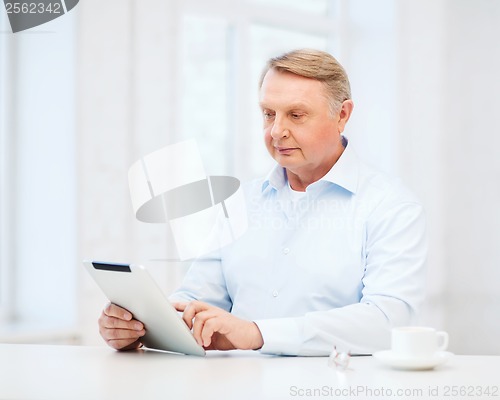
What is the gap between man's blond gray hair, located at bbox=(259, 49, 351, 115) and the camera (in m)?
2.05

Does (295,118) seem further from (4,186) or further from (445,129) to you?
(445,129)

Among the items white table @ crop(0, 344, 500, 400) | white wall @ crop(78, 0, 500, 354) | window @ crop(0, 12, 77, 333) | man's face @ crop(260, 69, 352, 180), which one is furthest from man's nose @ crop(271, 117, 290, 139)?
white wall @ crop(78, 0, 500, 354)

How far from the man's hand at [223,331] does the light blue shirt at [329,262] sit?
0.07 m

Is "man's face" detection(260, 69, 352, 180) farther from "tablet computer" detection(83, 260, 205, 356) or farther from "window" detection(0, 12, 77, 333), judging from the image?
"window" detection(0, 12, 77, 333)

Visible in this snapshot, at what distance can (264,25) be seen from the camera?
164 inches

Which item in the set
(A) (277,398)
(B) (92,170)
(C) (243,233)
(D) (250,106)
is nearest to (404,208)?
(C) (243,233)

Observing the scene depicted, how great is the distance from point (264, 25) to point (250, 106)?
524 millimetres

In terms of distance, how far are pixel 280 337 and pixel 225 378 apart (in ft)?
1.23

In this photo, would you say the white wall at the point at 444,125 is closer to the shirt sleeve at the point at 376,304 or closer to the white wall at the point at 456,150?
the white wall at the point at 456,150

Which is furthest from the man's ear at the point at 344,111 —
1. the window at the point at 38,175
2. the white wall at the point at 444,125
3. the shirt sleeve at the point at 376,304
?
the white wall at the point at 444,125

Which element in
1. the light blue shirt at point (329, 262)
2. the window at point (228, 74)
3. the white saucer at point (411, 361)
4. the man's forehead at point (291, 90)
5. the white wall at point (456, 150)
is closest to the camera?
the white saucer at point (411, 361)

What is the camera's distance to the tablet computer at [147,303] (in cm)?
152

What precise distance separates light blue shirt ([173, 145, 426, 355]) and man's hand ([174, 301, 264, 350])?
71 millimetres

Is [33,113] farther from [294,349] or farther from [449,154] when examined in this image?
[449,154]
